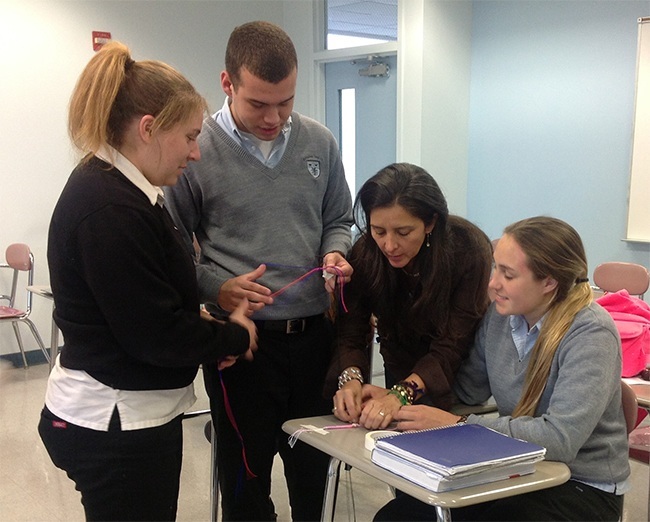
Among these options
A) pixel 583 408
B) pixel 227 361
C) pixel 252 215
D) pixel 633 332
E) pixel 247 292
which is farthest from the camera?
pixel 633 332

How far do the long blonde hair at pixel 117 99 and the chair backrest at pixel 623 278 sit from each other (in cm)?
290

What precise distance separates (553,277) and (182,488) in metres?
1.98

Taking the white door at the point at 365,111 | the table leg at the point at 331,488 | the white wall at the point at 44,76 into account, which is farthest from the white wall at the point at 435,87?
the table leg at the point at 331,488

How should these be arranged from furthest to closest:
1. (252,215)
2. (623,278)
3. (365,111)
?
(365,111) → (623,278) → (252,215)

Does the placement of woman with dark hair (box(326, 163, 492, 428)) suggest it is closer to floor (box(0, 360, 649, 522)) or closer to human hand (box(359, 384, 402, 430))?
human hand (box(359, 384, 402, 430))

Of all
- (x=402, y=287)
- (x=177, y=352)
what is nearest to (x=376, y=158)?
(x=402, y=287)

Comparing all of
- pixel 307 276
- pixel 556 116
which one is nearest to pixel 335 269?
pixel 307 276

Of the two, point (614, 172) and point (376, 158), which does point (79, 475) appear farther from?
point (376, 158)

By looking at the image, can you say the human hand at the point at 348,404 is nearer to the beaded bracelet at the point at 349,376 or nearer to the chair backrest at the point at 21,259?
the beaded bracelet at the point at 349,376

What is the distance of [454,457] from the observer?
135 centimetres

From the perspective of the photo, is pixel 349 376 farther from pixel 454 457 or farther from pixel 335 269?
pixel 454 457

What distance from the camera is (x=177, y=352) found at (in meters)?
1.36

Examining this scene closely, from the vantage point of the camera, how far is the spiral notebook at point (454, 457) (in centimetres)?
131

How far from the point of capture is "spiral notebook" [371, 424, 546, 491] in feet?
4.30
